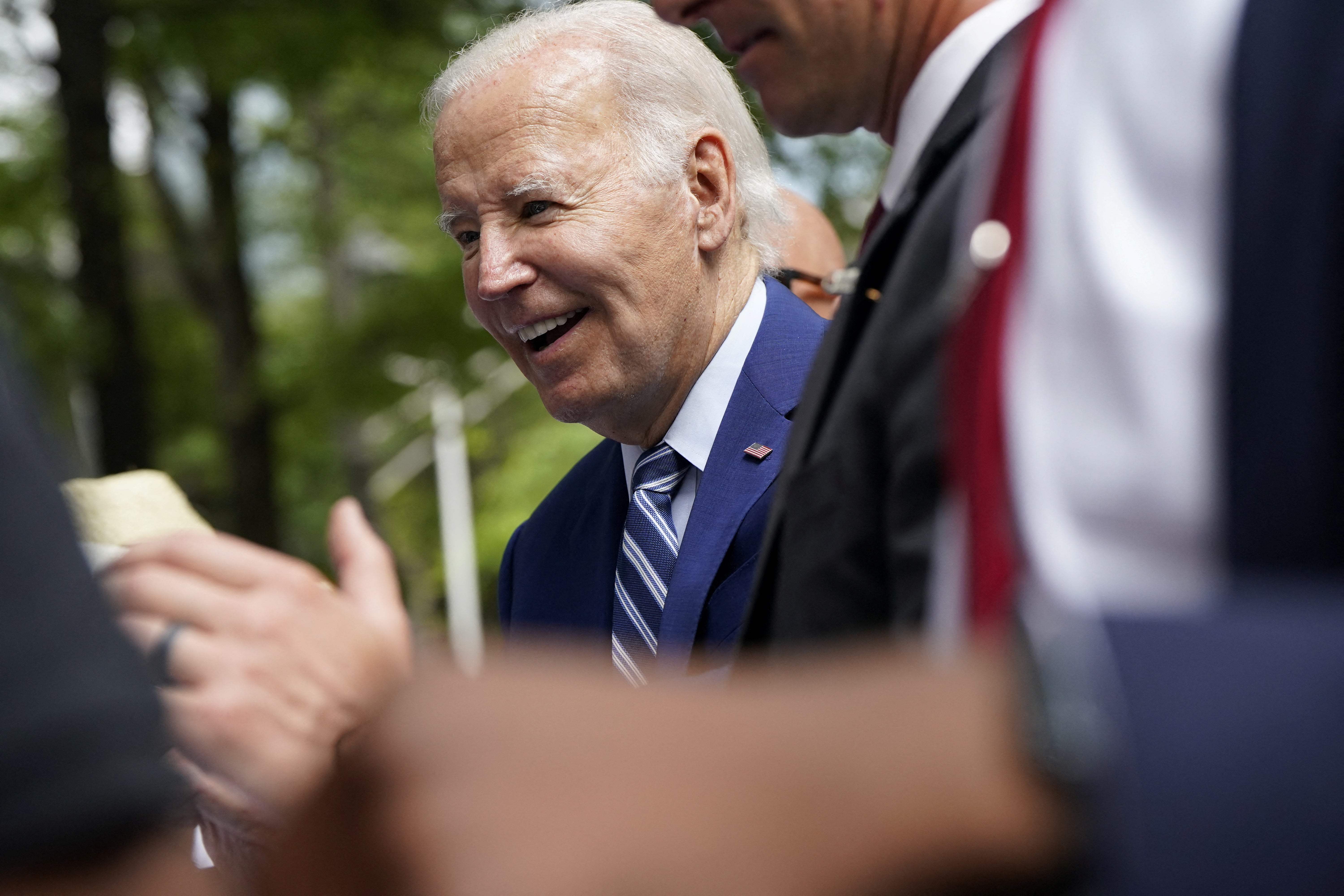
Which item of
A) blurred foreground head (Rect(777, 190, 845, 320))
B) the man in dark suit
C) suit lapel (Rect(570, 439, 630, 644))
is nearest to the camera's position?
the man in dark suit

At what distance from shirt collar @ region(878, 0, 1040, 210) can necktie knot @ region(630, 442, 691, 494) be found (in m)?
1.30

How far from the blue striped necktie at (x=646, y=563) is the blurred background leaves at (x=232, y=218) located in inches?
140

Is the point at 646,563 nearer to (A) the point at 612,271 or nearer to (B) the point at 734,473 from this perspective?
(B) the point at 734,473

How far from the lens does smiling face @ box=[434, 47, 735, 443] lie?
116 inches

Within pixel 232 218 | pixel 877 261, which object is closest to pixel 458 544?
pixel 232 218

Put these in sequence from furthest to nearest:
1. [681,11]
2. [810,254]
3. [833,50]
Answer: [810,254]
[681,11]
[833,50]

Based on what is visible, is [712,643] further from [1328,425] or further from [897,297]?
[1328,425]

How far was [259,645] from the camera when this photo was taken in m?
0.88

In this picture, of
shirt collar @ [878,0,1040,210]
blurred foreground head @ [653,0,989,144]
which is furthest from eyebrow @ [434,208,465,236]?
shirt collar @ [878,0,1040,210]

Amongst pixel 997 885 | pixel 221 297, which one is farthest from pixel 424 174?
pixel 997 885

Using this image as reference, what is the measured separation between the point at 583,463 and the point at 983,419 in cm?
263

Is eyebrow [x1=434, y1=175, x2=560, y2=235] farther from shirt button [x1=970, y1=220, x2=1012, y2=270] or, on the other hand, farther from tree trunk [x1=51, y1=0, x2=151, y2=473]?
tree trunk [x1=51, y1=0, x2=151, y2=473]

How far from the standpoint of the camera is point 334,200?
13.3m

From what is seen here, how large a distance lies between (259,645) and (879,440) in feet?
1.77
